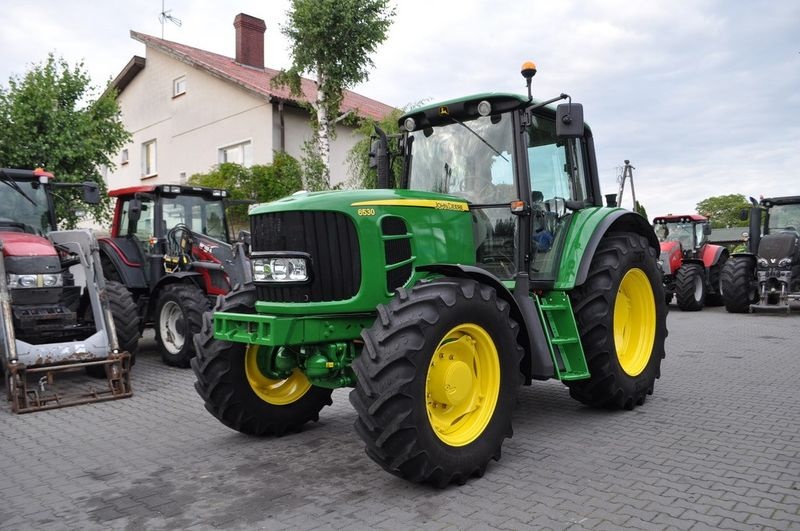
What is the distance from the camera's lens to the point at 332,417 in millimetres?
5531

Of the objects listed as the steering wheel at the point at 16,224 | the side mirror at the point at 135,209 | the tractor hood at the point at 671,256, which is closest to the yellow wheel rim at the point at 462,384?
the steering wheel at the point at 16,224

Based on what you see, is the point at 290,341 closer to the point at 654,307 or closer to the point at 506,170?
the point at 506,170

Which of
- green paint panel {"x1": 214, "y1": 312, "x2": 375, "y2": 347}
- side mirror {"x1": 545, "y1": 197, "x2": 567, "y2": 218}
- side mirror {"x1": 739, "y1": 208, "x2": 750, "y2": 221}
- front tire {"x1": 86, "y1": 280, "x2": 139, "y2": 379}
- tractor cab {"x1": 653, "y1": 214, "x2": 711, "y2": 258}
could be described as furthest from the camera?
tractor cab {"x1": 653, "y1": 214, "x2": 711, "y2": 258}

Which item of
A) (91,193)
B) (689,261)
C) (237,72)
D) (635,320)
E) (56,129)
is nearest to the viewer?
(635,320)

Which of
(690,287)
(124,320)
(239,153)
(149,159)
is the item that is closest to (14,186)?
(124,320)

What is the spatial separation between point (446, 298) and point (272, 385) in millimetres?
1836

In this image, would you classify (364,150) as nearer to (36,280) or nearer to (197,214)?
(197,214)

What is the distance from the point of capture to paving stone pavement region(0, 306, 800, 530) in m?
3.41

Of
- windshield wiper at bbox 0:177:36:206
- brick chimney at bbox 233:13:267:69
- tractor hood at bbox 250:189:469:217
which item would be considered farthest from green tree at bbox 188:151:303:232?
tractor hood at bbox 250:189:469:217

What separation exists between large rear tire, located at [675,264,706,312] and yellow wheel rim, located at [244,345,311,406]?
40.5 ft

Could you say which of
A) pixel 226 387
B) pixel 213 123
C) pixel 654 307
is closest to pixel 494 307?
pixel 226 387

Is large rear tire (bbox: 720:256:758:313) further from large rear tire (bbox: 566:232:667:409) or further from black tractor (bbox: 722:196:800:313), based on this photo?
large rear tire (bbox: 566:232:667:409)

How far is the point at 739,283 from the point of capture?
14.1m

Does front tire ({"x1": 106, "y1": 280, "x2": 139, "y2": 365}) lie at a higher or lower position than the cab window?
lower
